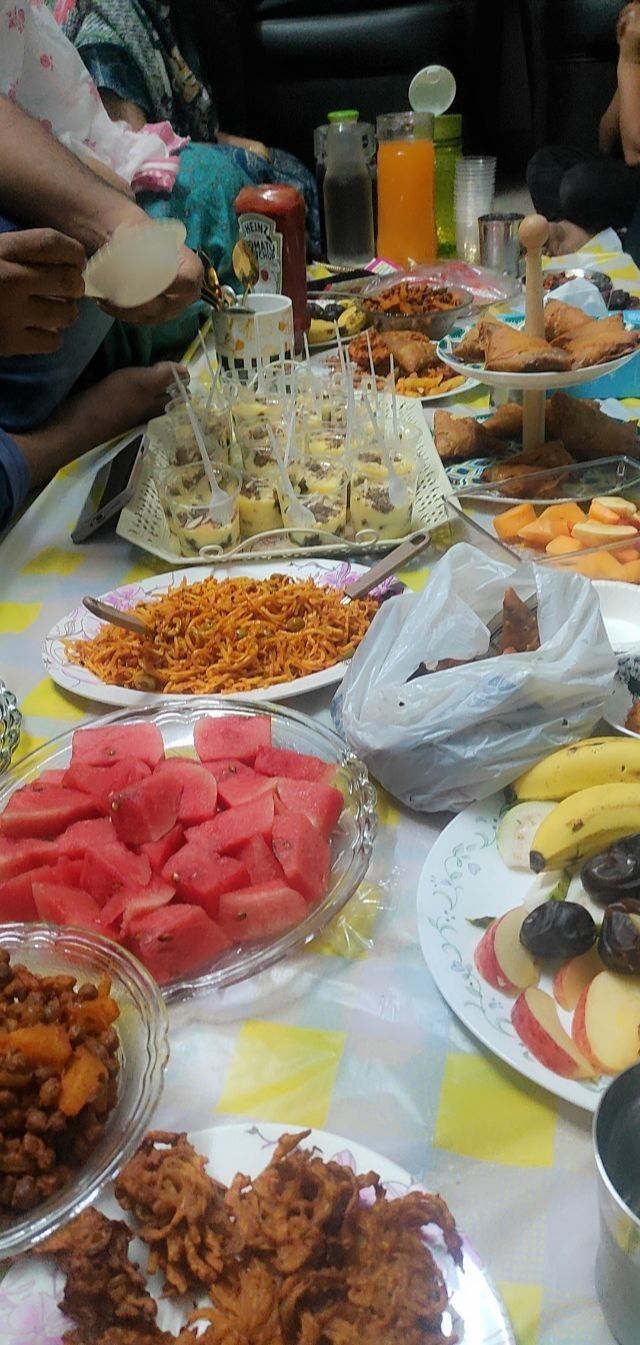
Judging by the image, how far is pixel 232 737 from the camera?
37.2 inches

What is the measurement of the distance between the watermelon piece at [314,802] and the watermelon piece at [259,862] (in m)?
0.05

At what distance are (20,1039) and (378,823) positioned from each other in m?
0.41

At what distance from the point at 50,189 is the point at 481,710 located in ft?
4.45

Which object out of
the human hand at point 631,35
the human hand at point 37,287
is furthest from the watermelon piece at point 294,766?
the human hand at point 631,35

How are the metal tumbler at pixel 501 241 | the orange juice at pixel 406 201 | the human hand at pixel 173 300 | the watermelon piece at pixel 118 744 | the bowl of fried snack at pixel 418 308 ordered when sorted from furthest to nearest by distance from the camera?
the orange juice at pixel 406 201, the metal tumbler at pixel 501 241, the bowl of fried snack at pixel 418 308, the human hand at pixel 173 300, the watermelon piece at pixel 118 744

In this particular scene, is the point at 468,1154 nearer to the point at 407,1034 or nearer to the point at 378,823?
the point at 407,1034

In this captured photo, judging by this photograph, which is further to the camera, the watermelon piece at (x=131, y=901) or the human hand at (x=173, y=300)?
the human hand at (x=173, y=300)

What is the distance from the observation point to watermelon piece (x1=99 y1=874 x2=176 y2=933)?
757 millimetres

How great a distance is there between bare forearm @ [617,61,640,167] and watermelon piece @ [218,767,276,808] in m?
3.04

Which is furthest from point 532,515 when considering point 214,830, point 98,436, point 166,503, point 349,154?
point 349,154

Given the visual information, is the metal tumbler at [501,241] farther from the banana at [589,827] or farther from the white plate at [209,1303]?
the white plate at [209,1303]

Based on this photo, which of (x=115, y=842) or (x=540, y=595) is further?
(x=540, y=595)

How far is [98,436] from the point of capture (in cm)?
178

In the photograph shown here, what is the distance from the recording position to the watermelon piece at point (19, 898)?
79 cm
